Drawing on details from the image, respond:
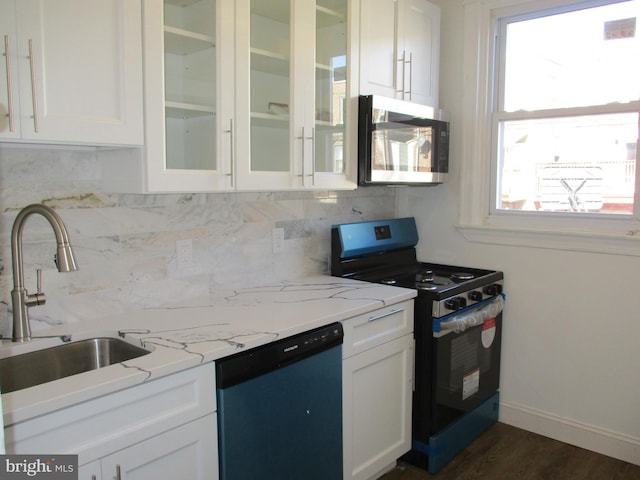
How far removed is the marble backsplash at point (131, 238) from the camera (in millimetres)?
1706

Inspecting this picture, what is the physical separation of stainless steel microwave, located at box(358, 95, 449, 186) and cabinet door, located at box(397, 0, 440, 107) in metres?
0.12

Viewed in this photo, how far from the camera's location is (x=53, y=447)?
1.23 metres

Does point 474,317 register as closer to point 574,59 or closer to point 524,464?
point 524,464

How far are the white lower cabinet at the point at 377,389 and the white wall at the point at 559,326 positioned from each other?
82cm

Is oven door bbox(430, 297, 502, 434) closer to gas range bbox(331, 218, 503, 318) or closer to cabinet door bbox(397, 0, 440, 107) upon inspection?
gas range bbox(331, 218, 503, 318)

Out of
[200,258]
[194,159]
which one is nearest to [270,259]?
[200,258]

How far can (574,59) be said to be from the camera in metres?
2.66

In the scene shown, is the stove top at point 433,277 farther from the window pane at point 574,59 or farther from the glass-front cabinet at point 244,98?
the window pane at point 574,59

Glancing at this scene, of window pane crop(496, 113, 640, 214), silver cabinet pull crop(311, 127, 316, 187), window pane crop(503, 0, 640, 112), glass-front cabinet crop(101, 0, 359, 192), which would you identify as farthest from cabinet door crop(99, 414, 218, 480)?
window pane crop(503, 0, 640, 112)

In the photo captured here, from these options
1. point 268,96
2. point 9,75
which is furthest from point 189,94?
point 9,75

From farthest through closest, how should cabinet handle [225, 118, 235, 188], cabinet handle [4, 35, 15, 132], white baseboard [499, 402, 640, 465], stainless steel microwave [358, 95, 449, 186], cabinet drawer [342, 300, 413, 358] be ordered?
white baseboard [499, 402, 640, 465] → stainless steel microwave [358, 95, 449, 186] → cabinet drawer [342, 300, 413, 358] → cabinet handle [225, 118, 235, 188] → cabinet handle [4, 35, 15, 132]

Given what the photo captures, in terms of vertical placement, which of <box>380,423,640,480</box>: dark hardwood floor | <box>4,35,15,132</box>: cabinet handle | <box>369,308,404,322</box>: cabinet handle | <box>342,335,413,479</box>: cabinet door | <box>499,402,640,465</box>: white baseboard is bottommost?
<box>380,423,640,480</box>: dark hardwood floor

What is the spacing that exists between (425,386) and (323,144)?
1197 millimetres

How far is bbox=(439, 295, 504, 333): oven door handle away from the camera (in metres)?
2.41
